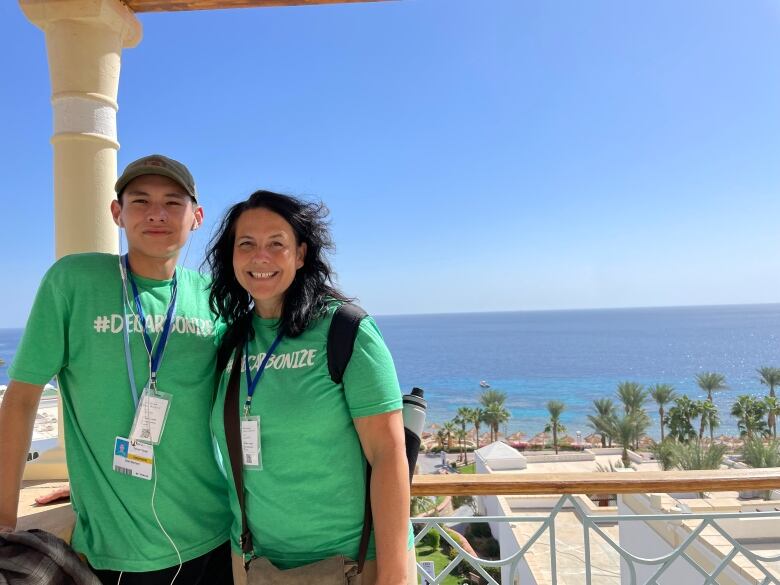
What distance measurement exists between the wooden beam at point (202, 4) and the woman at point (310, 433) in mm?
1459

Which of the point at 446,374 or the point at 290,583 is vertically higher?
the point at 290,583

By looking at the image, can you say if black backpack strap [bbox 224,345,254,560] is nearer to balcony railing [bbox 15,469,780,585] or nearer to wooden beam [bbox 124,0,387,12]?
balcony railing [bbox 15,469,780,585]

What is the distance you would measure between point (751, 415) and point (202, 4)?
34.5 m

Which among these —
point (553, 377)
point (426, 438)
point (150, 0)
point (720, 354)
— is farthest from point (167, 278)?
point (720, 354)

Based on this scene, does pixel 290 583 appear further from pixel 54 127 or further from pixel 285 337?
pixel 54 127

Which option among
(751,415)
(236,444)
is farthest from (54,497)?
(751,415)

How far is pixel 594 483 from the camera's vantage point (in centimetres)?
195

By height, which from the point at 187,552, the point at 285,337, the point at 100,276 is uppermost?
the point at 100,276

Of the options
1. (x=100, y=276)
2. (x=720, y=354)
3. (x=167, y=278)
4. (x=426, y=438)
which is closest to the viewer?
(x=100, y=276)

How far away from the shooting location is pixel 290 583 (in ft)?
4.01

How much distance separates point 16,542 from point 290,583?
67cm

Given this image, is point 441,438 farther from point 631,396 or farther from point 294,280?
point 294,280

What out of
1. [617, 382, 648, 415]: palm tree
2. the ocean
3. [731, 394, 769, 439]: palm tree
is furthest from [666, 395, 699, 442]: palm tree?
the ocean

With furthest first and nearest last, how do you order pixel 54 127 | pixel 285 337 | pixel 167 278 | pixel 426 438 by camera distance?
1. pixel 426 438
2. pixel 54 127
3. pixel 167 278
4. pixel 285 337
